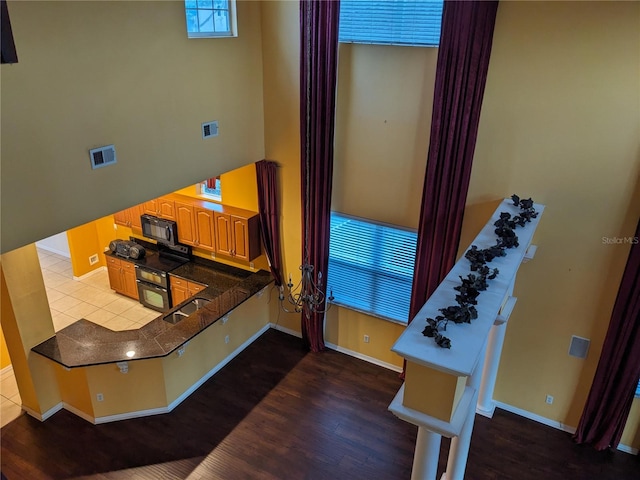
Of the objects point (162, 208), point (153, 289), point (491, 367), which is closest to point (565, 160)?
point (491, 367)

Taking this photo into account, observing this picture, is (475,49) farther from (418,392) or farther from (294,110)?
(418,392)

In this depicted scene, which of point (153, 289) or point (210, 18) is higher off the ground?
point (210, 18)

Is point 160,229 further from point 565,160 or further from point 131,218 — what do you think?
point 565,160

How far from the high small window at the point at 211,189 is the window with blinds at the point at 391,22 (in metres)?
3.30

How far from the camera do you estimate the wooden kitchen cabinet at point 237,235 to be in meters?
7.67

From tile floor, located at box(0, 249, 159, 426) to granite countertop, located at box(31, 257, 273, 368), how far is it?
1.69 m

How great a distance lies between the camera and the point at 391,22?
5.95 meters

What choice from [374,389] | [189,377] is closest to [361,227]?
[374,389]

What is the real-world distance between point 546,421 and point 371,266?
315 centimetres

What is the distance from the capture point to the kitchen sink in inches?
291

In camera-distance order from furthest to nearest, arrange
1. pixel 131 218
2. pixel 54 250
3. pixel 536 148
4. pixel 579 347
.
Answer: pixel 54 250
pixel 131 218
pixel 579 347
pixel 536 148

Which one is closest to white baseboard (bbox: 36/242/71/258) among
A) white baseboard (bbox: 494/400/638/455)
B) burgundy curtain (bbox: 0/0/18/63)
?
burgundy curtain (bbox: 0/0/18/63)

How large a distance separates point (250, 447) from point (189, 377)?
141cm

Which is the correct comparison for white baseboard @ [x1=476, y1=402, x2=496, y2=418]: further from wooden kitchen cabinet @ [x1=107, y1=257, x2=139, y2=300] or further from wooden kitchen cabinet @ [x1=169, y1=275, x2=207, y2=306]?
wooden kitchen cabinet @ [x1=107, y1=257, x2=139, y2=300]
